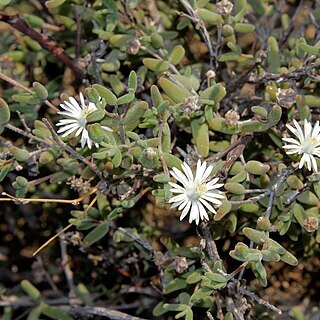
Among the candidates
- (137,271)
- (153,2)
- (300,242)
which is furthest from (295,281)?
(153,2)

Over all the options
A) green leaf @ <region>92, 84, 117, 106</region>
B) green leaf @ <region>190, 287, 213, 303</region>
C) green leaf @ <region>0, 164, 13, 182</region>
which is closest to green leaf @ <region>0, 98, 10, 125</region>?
green leaf @ <region>0, 164, 13, 182</region>

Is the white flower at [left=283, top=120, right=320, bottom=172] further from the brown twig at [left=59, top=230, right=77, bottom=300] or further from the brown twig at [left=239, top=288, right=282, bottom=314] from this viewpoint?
the brown twig at [left=59, top=230, right=77, bottom=300]

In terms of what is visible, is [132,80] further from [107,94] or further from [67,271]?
[67,271]

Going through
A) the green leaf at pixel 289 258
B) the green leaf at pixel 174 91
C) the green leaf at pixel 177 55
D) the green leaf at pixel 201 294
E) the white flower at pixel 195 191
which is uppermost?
the green leaf at pixel 177 55

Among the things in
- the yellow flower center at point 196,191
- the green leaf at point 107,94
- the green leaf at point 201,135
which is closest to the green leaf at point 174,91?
the green leaf at point 201,135

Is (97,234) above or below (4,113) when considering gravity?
below

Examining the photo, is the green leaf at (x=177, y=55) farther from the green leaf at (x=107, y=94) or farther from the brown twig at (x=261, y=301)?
the brown twig at (x=261, y=301)

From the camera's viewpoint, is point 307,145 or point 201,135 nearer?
point 307,145

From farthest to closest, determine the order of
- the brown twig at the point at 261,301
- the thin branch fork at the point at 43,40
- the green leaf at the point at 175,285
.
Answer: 1. the thin branch fork at the point at 43,40
2. the green leaf at the point at 175,285
3. the brown twig at the point at 261,301

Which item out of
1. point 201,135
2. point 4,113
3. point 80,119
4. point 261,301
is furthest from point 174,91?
point 261,301
